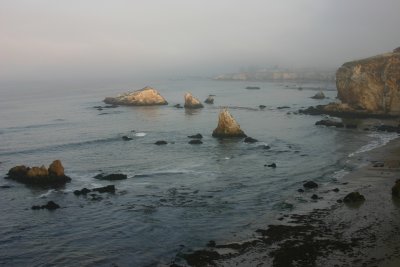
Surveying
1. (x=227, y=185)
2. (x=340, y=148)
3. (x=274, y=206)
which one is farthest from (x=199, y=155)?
(x=274, y=206)

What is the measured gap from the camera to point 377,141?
223 ft

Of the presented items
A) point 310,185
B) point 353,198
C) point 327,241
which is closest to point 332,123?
point 310,185

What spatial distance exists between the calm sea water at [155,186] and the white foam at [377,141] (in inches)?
10.7

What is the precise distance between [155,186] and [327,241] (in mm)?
20604

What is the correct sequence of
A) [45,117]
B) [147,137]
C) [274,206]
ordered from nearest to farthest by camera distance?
[274,206] < [147,137] < [45,117]

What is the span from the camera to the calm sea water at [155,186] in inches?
1261

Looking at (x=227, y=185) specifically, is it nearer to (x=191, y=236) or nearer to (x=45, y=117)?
(x=191, y=236)

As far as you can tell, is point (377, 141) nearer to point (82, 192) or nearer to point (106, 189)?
point (106, 189)

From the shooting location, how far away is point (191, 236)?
33.0 meters

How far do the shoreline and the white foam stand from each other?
2015cm

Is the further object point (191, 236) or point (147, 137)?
point (147, 137)

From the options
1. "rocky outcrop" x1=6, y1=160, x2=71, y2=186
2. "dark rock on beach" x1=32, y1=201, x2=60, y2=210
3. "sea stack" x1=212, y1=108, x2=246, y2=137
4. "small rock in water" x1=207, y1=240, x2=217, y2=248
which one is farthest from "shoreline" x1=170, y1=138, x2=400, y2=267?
"sea stack" x1=212, y1=108, x2=246, y2=137

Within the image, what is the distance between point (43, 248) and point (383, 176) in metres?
34.3

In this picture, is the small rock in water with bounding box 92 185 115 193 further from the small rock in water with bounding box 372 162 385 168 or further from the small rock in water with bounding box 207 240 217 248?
the small rock in water with bounding box 372 162 385 168
